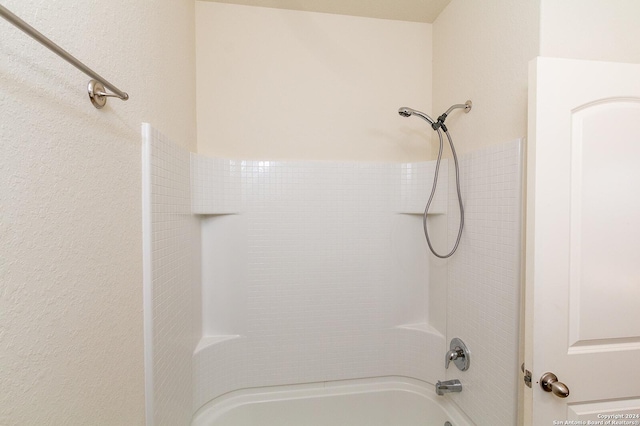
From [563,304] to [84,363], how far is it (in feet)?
4.61

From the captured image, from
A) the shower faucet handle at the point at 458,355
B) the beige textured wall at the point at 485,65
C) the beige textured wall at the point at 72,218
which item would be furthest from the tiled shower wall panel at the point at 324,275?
the beige textured wall at the point at 72,218

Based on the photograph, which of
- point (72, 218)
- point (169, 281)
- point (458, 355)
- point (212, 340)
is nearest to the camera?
point (72, 218)

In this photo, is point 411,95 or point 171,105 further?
point 411,95

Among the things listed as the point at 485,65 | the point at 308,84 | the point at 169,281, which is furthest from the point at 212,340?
the point at 485,65

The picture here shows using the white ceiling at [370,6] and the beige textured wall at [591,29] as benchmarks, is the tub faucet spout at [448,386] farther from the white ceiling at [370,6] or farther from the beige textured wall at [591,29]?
the white ceiling at [370,6]

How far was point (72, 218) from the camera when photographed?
1.87ft

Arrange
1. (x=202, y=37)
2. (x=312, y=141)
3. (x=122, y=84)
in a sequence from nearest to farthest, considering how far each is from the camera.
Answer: (x=122, y=84), (x=202, y=37), (x=312, y=141)

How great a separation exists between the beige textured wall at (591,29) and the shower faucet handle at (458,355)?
4.52 ft

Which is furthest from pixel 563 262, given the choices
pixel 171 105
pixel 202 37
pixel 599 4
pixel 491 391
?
pixel 202 37

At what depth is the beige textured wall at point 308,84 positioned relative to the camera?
1.51m

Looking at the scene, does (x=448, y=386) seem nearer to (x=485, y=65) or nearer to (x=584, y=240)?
(x=584, y=240)

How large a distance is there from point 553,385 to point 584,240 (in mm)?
491

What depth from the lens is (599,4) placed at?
3.11 ft

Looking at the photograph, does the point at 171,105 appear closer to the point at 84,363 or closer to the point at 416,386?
the point at 84,363
